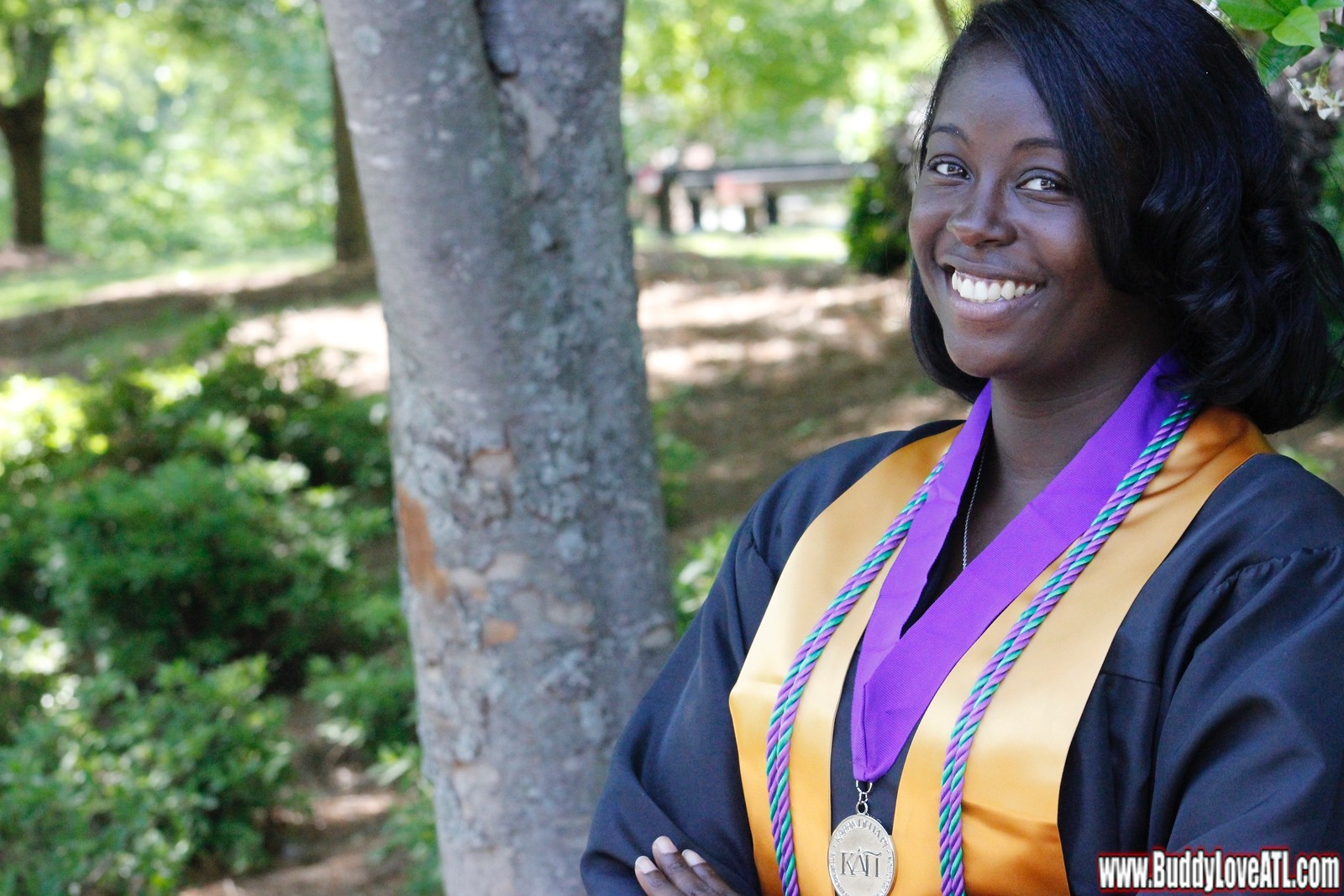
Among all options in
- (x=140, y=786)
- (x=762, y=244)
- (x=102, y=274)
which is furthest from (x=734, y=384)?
(x=102, y=274)

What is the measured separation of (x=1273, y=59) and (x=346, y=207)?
1208 centimetres

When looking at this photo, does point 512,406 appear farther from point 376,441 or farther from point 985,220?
point 376,441

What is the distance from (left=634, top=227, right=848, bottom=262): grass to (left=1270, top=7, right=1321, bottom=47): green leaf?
10.7 metres

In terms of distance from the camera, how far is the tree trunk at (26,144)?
60.7 ft

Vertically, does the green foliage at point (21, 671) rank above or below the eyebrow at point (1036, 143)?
below

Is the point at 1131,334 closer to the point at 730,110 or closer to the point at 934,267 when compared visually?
the point at 934,267

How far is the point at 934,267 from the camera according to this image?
75.4 inches

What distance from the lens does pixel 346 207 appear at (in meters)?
13.0

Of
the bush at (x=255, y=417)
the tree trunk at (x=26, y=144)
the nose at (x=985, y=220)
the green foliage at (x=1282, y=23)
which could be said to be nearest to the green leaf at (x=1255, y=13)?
the green foliage at (x=1282, y=23)

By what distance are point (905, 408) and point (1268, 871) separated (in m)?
6.36

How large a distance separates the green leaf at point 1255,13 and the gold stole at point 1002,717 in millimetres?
517

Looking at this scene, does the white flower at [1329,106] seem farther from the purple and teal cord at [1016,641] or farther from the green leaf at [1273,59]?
the purple and teal cord at [1016,641]

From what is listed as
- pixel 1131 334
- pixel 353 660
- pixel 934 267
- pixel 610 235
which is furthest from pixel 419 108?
pixel 353 660

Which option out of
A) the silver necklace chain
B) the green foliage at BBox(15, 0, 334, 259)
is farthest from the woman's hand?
the green foliage at BBox(15, 0, 334, 259)
